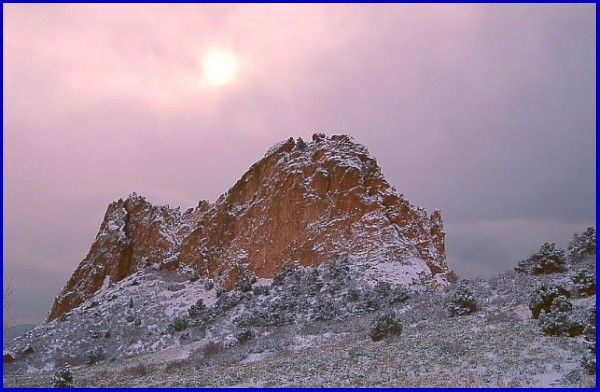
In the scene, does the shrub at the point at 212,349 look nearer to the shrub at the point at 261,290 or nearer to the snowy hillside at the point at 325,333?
the snowy hillside at the point at 325,333

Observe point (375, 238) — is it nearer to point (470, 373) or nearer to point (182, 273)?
point (182, 273)

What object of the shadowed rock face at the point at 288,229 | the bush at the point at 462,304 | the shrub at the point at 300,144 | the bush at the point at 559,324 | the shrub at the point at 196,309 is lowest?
the bush at the point at 559,324

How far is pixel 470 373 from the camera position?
15852 millimetres

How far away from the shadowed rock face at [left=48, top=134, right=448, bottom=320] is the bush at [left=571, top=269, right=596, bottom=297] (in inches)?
625

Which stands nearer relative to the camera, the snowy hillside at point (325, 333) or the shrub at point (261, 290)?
the snowy hillside at point (325, 333)

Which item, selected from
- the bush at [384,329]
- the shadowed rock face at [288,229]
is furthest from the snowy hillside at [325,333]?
the shadowed rock face at [288,229]

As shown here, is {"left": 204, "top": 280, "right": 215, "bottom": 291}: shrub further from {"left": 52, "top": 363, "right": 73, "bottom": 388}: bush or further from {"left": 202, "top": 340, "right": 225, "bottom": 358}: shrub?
{"left": 52, "top": 363, "right": 73, "bottom": 388}: bush

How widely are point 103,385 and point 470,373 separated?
13676 millimetres

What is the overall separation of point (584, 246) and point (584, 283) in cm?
1222

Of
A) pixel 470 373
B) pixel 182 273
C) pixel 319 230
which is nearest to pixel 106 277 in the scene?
pixel 182 273

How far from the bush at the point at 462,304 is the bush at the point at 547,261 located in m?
9.35

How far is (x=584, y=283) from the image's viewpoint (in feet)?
88.0

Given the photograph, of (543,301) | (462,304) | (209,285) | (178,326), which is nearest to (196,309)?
(178,326)

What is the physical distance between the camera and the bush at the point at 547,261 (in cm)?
3438
